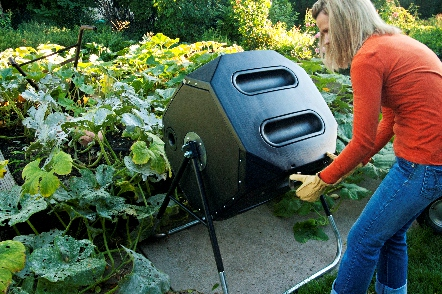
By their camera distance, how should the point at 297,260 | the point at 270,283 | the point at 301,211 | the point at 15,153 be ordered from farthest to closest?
the point at 15,153 → the point at 301,211 → the point at 297,260 → the point at 270,283

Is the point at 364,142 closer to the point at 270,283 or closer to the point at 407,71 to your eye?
the point at 407,71

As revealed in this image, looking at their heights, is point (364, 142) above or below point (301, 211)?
above

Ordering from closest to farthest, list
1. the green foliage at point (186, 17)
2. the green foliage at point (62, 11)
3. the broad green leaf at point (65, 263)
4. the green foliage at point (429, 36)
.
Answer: the broad green leaf at point (65, 263), the green foliage at point (429, 36), the green foliage at point (186, 17), the green foliage at point (62, 11)

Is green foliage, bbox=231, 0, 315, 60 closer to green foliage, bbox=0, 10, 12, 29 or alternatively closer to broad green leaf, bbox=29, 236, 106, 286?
green foliage, bbox=0, 10, 12, 29

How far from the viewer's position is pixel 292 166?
1.69m

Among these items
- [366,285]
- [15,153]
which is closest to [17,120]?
[15,153]

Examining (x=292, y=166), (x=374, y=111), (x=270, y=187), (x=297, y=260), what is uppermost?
(x=374, y=111)

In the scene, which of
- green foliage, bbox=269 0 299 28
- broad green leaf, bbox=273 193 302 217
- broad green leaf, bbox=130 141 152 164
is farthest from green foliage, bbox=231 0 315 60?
broad green leaf, bbox=130 141 152 164

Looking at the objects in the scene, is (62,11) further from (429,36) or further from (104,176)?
(104,176)

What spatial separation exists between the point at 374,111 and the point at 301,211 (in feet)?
4.24

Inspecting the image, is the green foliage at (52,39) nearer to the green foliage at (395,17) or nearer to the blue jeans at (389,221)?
the blue jeans at (389,221)

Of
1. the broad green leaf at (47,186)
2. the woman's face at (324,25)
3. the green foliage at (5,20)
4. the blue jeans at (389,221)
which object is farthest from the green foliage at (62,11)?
the blue jeans at (389,221)

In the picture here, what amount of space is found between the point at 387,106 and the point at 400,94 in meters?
0.08

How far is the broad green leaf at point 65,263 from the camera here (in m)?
1.75
